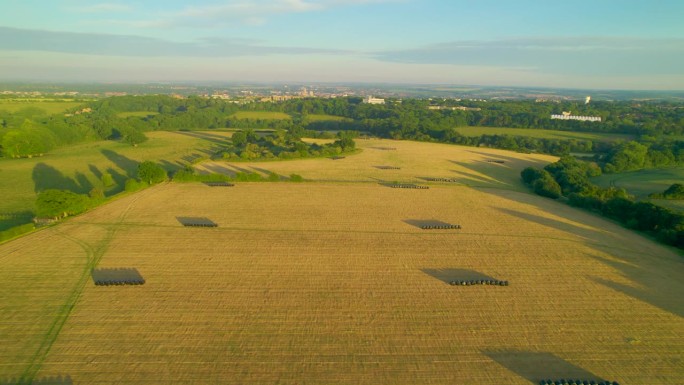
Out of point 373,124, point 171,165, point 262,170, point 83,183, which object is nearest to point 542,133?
point 373,124

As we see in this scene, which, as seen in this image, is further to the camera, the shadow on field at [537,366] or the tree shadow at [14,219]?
the tree shadow at [14,219]

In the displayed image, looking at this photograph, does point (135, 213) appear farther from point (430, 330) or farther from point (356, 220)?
point (430, 330)

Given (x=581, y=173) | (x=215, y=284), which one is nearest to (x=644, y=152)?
(x=581, y=173)

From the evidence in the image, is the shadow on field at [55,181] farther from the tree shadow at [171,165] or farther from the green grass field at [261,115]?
the green grass field at [261,115]

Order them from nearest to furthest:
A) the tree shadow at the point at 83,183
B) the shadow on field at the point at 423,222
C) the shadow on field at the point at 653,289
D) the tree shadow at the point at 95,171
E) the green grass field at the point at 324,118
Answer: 1. the shadow on field at the point at 653,289
2. the shadow on field at the point at 423,222
3. the tree shadow at the point at 83,183
4. the tree shadow at the point at 95,171
5. the green grass field at the point at 324,118

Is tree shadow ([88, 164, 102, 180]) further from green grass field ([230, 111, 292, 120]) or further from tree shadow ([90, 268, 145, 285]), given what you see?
green grass field ([230, 111, 292, 120])

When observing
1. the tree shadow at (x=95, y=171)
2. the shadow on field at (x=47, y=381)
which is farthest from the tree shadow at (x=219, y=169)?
the shadow on field at (x=47, y=381)

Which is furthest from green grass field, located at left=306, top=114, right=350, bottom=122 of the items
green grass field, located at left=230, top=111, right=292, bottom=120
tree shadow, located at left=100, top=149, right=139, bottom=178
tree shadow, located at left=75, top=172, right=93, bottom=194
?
tree shadow, located at left=75, top=172, right=93, bottom=194
